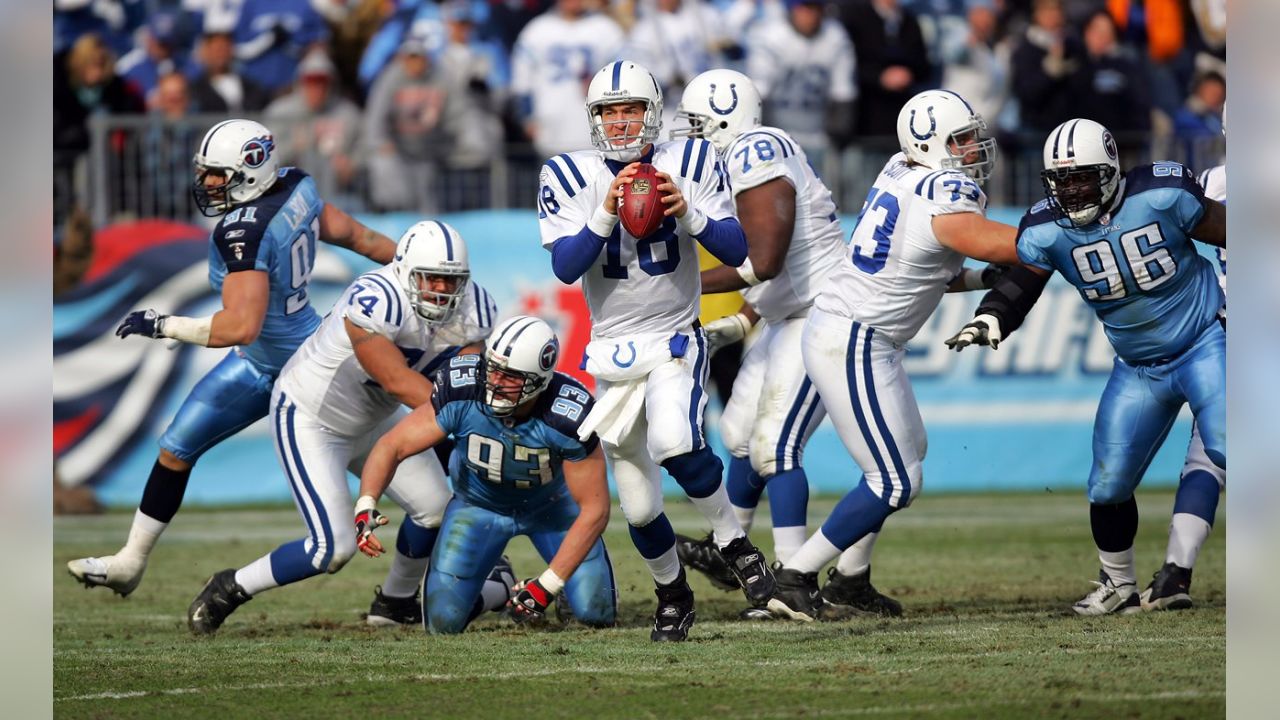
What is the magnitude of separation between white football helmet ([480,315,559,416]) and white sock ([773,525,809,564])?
137 cm

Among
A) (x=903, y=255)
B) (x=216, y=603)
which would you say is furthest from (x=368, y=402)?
(x=903, y=255)

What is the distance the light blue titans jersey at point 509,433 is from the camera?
6.00 m

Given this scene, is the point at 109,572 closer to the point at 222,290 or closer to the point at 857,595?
the point at 222,290

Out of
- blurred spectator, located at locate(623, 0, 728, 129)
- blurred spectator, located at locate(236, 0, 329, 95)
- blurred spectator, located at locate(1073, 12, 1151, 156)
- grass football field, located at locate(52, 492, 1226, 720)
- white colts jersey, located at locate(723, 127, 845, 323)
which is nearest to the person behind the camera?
grass football field, located at locate(52, 492, 1226, 720)

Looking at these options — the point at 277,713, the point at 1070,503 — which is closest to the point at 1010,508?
the point at 1070,503

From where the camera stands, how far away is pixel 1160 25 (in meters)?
12.8

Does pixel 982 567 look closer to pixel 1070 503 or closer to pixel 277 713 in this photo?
pixel 1070 503

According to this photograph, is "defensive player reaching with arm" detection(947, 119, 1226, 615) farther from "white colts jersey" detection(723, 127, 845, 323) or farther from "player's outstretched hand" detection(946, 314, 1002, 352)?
"white colts jersey" detection(723, 127, 845, 323)

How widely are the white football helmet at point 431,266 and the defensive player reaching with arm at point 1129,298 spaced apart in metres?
1.97

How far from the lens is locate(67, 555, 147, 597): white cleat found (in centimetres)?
681

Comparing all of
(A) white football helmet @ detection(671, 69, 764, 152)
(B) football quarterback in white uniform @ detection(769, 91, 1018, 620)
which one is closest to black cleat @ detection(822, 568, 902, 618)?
(B) football quarterback in white uniform @ detection(769, 91, 1018, 620)

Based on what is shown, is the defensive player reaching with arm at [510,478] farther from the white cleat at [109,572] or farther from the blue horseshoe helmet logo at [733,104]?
the blue horseshoe helmet logo at [733,104]

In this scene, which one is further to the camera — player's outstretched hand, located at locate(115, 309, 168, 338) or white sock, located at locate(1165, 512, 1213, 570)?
white sock, located at locate(1165, 512, 1213, 570)

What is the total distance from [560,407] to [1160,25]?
28.0 feet
